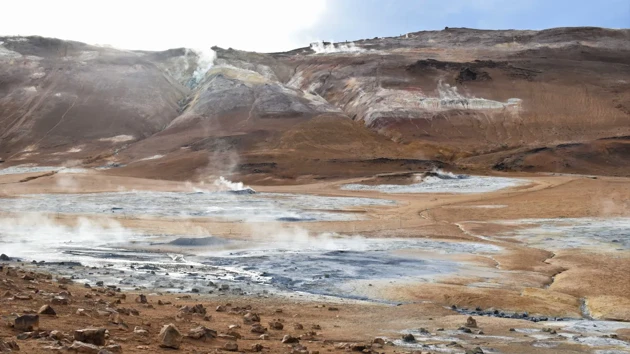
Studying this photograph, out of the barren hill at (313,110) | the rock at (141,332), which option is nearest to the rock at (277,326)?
the rock at (141,332)

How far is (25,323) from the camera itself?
10477 millimetres

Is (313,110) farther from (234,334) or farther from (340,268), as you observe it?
(234,334)

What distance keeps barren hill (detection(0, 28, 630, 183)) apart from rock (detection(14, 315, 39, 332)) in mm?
88901

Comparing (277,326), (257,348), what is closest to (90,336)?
(257,348)

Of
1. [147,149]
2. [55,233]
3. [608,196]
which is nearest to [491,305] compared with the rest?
[55,233]

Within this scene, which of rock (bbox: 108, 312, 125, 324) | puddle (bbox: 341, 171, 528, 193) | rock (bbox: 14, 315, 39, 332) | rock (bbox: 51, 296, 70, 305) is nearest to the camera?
rock (bbox: 14, 315, 39, 332)

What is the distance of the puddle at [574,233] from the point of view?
3897 cm

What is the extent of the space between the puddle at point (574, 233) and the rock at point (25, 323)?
3182 centimetres

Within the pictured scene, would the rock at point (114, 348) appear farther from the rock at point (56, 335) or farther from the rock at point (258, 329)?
the rock at point (258, 329)

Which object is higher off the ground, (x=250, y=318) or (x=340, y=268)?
(x=340, y=268)

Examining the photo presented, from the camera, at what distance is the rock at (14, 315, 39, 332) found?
1041cm

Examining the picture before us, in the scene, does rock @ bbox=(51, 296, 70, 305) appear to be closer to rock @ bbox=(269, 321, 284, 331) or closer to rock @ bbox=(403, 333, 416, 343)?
rock @ bbox=(269, 321, 284, 331)

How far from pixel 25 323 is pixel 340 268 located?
62.1 ft

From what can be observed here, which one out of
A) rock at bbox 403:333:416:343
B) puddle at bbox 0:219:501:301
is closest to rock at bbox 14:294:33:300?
rock at bbox 403:333:416:343
